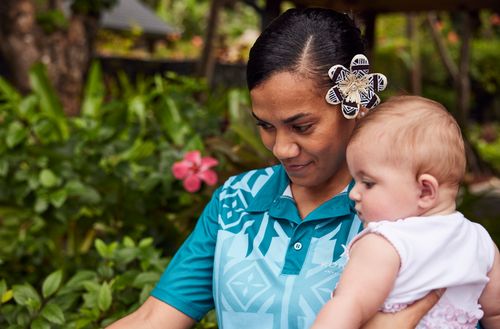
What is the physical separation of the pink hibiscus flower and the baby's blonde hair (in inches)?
67.0

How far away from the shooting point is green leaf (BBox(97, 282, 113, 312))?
2428 mm

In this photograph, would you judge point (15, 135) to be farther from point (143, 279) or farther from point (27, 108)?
point (143, 279)

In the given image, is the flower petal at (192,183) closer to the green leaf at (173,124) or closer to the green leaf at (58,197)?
the green leaf at (58,197)

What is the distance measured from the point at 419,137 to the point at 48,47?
15.7ft

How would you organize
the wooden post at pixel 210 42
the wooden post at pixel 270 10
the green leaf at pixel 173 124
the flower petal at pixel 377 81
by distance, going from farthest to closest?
1. the wooden post at pixel 210 42
2. the wooden post at pixel 270 10
3. the green leaf at pixel 173 124
4. the flower petal at pixel 377 81

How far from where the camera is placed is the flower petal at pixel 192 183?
3.30m

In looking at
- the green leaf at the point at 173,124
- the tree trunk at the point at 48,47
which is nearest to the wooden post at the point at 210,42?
the tree trunk at the point at 48,47

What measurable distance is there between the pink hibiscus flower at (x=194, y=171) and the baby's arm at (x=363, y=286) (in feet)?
5.86

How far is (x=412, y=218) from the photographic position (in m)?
1.59

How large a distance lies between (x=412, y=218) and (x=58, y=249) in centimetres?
250

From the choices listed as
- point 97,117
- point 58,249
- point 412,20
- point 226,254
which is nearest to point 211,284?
point 226,254

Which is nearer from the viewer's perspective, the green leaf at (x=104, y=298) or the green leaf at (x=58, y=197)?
the green leaf at (x=104, y=298)

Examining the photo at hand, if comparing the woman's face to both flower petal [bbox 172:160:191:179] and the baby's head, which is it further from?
flower petal [bbox 172:160:191:179]

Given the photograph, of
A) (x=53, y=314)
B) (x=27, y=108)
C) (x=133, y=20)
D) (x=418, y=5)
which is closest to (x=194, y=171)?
(x=53, y=314)
